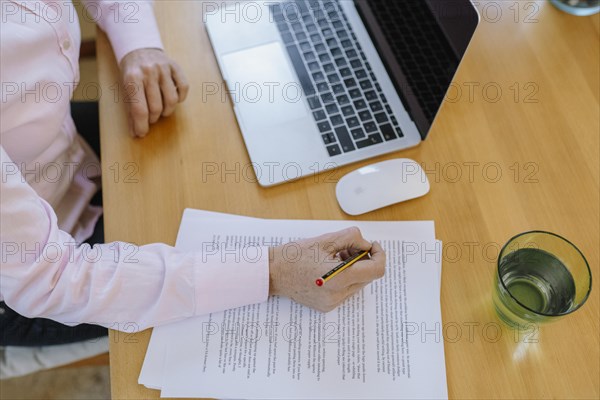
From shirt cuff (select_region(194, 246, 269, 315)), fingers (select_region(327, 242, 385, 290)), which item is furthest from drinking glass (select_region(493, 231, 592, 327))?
shirt cuff (select_region(194, 246, 269, 315))

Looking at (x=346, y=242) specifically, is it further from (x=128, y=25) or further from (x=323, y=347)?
(x=128, y=25)

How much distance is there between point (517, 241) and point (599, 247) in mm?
156

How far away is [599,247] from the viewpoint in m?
0.77

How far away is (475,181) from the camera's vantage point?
2.70 ft

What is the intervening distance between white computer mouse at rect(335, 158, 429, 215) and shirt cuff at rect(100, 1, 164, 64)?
383 millimetres

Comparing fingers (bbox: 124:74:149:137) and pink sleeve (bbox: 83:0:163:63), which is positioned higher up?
pink sleeve (bbox: 83:0:163:63)

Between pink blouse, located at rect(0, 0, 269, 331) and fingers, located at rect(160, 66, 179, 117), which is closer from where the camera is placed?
pink blouse, located at rect(0, 0, 269, 331)

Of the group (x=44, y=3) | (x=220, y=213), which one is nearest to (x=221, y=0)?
(x=44, y=3)

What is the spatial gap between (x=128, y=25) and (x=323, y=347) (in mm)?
587

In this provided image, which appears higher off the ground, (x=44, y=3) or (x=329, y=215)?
(x=44, y=3)

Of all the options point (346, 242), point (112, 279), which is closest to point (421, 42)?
point (346, 242)

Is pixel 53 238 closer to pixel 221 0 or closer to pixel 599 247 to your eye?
pixel 221 0

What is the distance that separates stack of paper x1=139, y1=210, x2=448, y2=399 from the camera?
670mm

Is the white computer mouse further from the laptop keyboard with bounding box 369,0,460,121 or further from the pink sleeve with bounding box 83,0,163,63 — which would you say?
the pink sleeve with bounding box 83,0,163,63
